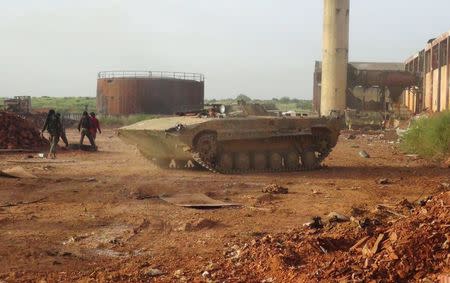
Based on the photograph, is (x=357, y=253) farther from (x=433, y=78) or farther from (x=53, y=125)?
(x=433, y=78)

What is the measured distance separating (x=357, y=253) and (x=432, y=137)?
13519mm

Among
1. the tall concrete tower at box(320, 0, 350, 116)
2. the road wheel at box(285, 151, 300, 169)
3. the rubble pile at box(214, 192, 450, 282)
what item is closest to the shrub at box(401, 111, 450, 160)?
the road wheel at box(285, 151, 300, 169)

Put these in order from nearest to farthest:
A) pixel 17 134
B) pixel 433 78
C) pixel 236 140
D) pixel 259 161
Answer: pixel 236 140 → pixel 259 161 → pixel 17 134 → pixel 433 78

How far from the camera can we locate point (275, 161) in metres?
14.6

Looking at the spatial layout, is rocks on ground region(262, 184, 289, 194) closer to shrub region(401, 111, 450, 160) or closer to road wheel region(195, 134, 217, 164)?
road wheel region(195, 134, 217, 164)

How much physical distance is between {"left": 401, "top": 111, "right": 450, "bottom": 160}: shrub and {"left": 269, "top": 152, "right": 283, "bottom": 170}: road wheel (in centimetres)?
542

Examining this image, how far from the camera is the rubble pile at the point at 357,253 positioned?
468cm

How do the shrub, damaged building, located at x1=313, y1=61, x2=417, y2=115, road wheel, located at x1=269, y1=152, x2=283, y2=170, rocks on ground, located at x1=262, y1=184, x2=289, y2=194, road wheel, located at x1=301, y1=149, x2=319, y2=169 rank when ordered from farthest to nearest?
damaged building, located at x1=313, y1=61, x2=417, y2=115, the shrub, road wheel, located at x1=301, y1=149, x2=319, y2=169, road wheel, located at x1=269, y1=152, x2=283, y2=170, rocks on ground, located at x1=262, y1=184, x2=289, y2=194

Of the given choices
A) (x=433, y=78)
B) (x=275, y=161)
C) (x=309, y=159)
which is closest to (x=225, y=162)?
(x=275, y=161)

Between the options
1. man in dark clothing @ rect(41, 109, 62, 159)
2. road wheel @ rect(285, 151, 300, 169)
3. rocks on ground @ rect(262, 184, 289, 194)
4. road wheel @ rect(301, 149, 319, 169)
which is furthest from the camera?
man in dark clothing @ rect(41, 109, 62, 159)

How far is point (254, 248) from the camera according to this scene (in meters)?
5.93

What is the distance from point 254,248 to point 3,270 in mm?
2319

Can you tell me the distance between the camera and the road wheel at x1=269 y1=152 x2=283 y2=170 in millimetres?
14625

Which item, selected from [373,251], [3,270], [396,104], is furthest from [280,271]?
[396,104]
